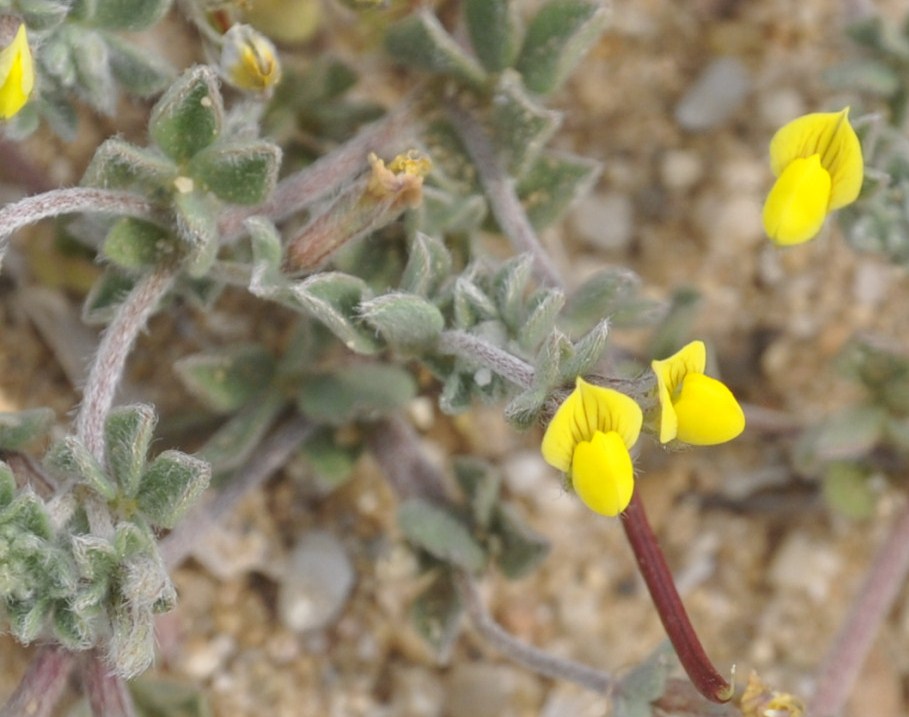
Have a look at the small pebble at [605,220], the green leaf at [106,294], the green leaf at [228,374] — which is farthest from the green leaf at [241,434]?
the small pebble at [605,220]

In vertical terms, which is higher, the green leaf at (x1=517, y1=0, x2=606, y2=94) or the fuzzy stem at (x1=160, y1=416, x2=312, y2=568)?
the green leaf at (x1=517, y1=0, x2=606, y2=94)

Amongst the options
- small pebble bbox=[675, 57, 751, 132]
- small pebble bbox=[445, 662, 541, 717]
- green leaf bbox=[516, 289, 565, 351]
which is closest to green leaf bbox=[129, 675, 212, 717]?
small pebble bbox=[445, 662, 541, 717]

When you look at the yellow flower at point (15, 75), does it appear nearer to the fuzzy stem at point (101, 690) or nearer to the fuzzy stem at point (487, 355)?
the fuzzy stem at point (487, 355)

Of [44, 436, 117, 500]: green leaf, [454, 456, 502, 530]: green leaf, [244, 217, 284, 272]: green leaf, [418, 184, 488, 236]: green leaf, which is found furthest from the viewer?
[454, 456, 502, 530]: green leaf

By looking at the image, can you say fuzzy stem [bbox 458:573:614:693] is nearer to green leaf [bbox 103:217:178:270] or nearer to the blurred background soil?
the blurred background soil

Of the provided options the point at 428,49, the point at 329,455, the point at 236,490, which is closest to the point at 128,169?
the point at 428,49

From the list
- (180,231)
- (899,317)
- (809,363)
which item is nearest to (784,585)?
(809,363)
